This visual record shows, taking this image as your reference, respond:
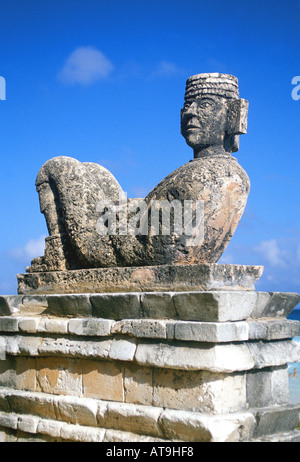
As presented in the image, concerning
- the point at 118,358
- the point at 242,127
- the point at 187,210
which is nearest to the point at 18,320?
the point at 118,358

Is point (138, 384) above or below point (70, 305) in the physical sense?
below

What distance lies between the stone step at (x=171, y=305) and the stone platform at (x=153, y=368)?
0.04ft

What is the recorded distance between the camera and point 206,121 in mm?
6383

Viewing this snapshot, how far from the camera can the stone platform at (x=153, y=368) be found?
5223 millimetres

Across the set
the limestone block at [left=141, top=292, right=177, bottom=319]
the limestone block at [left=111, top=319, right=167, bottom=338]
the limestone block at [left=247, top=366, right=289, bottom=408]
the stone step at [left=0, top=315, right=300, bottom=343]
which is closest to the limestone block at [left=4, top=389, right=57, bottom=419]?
the stone step at [left=0, top=315, right=300, bottom=343]

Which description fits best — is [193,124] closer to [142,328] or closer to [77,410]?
[142,328]

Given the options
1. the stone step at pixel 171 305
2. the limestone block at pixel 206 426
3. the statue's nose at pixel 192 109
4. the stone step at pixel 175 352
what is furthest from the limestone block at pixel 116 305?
the statue's nose at pixel 192 109

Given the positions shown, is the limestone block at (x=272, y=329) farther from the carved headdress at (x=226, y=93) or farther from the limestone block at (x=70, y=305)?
the carved headdress at (x=226, y=93)

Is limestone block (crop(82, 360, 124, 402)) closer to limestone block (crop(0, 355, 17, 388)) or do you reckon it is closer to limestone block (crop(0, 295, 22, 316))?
limestone block (crop(0, 355, 17, 388))

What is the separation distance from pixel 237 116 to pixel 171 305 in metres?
2.19

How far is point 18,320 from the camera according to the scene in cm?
679

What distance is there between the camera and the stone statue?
6031 millimetres

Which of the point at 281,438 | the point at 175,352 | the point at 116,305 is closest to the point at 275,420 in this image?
the point at 281,438

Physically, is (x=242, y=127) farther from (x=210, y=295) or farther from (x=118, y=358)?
(x=118, y=358)
